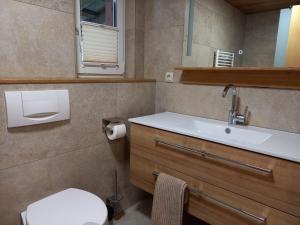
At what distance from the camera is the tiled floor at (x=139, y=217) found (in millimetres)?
1762

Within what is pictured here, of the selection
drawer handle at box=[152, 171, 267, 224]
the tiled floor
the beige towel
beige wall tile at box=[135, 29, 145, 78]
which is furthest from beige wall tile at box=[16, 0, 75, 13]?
the tiled floor

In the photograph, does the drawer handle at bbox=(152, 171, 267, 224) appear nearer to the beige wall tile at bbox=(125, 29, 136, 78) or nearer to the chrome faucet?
the chrome faucet

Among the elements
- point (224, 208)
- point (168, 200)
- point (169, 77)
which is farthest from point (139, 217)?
point (169, 77)

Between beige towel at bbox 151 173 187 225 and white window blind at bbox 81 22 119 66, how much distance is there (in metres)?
1.06

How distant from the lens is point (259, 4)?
1412mm

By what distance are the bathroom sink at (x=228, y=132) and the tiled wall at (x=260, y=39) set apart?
432mm

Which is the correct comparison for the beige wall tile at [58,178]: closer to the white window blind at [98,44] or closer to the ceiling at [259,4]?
the white window blind at [98,44]

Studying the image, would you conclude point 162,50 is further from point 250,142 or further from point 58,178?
point 58,178

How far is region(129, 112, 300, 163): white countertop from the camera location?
0.98m

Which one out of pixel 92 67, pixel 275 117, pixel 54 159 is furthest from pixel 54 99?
pixel 275 117

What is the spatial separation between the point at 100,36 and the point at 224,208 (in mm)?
1546

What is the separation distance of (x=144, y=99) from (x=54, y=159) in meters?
0.88

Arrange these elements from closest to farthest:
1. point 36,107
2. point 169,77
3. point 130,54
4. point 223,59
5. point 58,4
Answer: point 36,107, point 58,4, point 223,59, point 169,77, point 130,54

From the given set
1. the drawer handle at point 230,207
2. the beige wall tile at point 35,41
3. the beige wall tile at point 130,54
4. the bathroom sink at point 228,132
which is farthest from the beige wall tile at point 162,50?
the drawer handle at point 230,207
